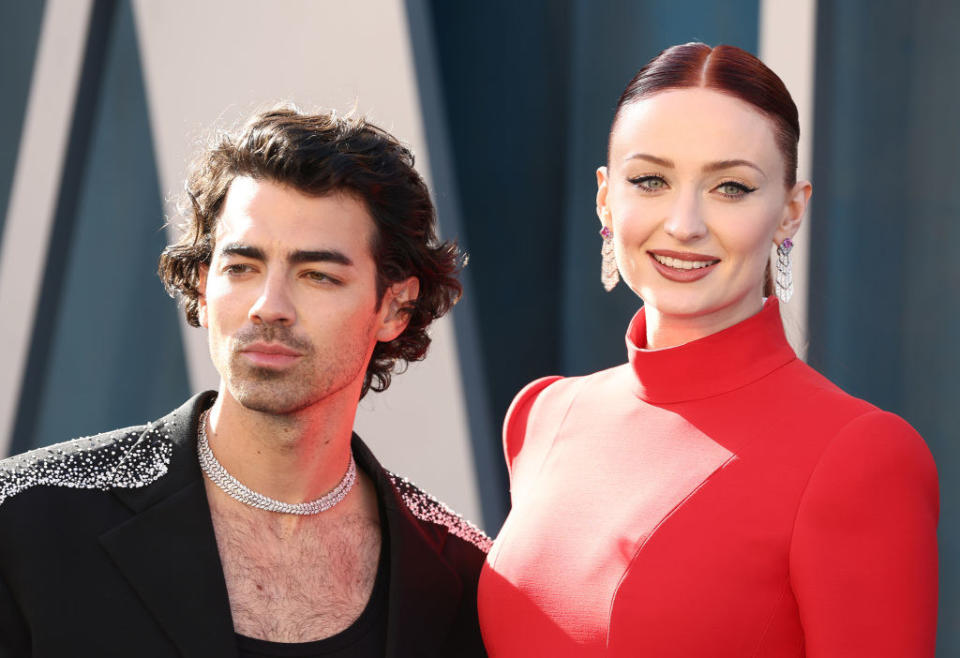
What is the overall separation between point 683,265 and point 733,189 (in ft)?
0.59

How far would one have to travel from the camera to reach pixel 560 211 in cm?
534

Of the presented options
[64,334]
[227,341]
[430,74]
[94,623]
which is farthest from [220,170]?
[64,334]

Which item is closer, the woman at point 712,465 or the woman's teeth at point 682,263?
the woman at point 712,465

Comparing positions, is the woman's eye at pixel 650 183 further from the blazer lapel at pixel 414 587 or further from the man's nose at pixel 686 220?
the blazer lapel at pixel 414 587

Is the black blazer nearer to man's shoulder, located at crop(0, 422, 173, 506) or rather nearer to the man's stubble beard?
man's shoulder, located at crop(0, 422, 173, 506)

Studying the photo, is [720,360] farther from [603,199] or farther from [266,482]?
[266,482]

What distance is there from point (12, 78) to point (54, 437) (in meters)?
1.55

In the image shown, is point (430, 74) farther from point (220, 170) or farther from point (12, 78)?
point (12, 78)

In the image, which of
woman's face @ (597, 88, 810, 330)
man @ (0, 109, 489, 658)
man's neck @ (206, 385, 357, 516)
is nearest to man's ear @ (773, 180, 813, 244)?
woman's face @ (597, 88, 810, 330)

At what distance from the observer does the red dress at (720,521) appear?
6.91 feet

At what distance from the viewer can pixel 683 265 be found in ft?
8.02

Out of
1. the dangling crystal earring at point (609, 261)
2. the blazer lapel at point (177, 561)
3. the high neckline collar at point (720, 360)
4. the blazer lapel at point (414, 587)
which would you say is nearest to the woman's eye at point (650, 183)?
the dangling crystal earring at point (609, 261)

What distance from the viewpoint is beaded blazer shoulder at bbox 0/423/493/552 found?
2344 millimetres

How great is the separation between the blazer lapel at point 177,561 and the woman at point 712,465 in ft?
1.99
